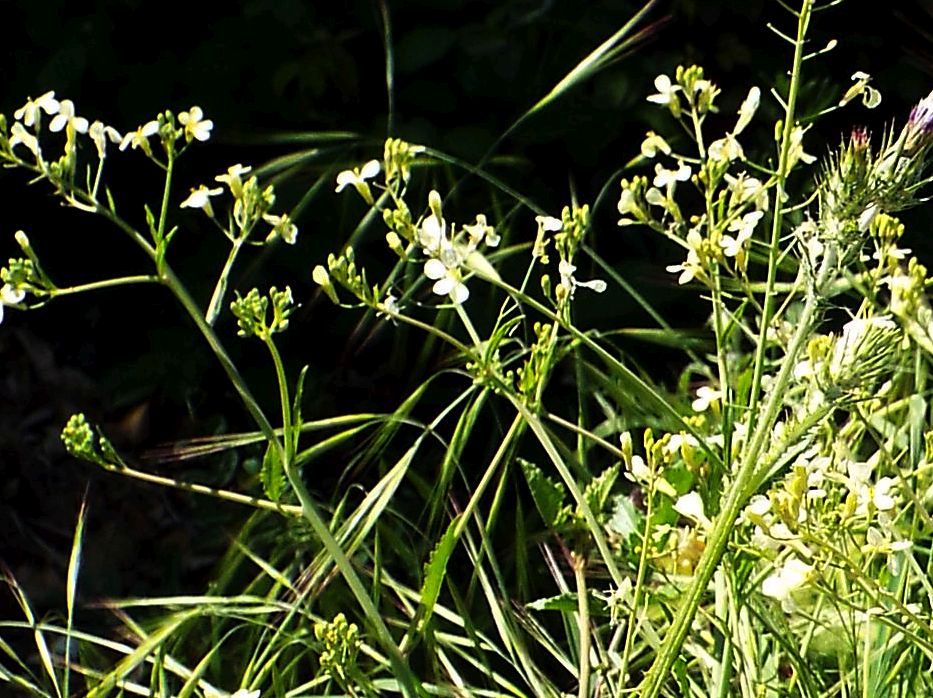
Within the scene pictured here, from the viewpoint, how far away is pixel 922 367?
1387 mm

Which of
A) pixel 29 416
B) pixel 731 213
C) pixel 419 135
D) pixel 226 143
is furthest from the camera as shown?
pixel 29 416

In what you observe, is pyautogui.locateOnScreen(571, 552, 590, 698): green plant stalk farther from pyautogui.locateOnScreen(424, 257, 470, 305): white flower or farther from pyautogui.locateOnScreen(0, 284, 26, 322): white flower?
pyautogui.locateOnScreen(0, 284, 26, 322): white flower

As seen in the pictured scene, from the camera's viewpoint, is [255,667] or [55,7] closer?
[255,667]

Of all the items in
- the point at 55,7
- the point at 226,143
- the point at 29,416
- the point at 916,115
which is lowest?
→ the point at 29,416

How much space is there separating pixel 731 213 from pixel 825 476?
7.9 inches

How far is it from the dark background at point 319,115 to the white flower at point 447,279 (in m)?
1.03

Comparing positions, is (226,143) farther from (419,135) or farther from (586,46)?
(586,46)

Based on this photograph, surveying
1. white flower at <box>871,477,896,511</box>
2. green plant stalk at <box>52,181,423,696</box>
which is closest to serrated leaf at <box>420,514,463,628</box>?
green plant stalk at <box>52,181,423,696</box>

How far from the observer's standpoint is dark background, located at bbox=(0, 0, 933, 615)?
6.60 feet

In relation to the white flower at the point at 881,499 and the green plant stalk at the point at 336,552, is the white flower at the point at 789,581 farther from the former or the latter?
the green plant stalk at the point at 336,552

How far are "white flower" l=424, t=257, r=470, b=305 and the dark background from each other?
1.03 meters

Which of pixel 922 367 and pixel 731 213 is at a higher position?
pixel 731 213

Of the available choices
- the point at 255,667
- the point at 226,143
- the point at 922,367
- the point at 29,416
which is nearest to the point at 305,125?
the point at 226,143

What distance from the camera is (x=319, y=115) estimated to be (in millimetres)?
2121
